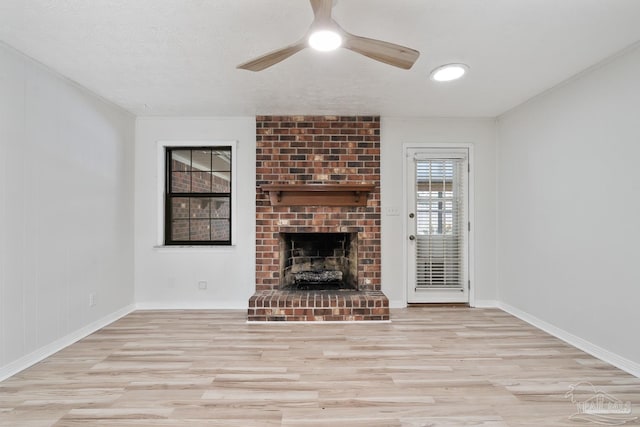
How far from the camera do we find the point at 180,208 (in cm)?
389

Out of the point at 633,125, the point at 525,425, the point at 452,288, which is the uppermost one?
the point at 633,125

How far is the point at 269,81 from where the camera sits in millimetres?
2783

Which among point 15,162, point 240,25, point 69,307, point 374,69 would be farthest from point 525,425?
point 15,162

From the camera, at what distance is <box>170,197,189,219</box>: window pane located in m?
3.88

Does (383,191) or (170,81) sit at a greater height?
(170,81)

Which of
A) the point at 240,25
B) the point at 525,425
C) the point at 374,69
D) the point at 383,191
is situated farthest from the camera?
the point at 383,191

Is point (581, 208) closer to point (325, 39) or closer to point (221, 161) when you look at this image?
point (325, 39)

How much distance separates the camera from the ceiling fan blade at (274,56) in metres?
1.71

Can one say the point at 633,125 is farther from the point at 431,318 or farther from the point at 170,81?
the point at 170,81

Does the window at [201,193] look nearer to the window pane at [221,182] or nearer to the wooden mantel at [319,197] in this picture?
the window pane at [221,182]

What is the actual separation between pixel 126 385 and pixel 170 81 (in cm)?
245

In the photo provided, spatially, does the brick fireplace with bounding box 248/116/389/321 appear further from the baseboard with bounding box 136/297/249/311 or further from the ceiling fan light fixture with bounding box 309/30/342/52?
the ceiling fan light fixture with bounding box 309/30/342/52

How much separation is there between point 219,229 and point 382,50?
2.93 m

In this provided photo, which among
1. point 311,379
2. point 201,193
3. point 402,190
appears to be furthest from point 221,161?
point 311,379
